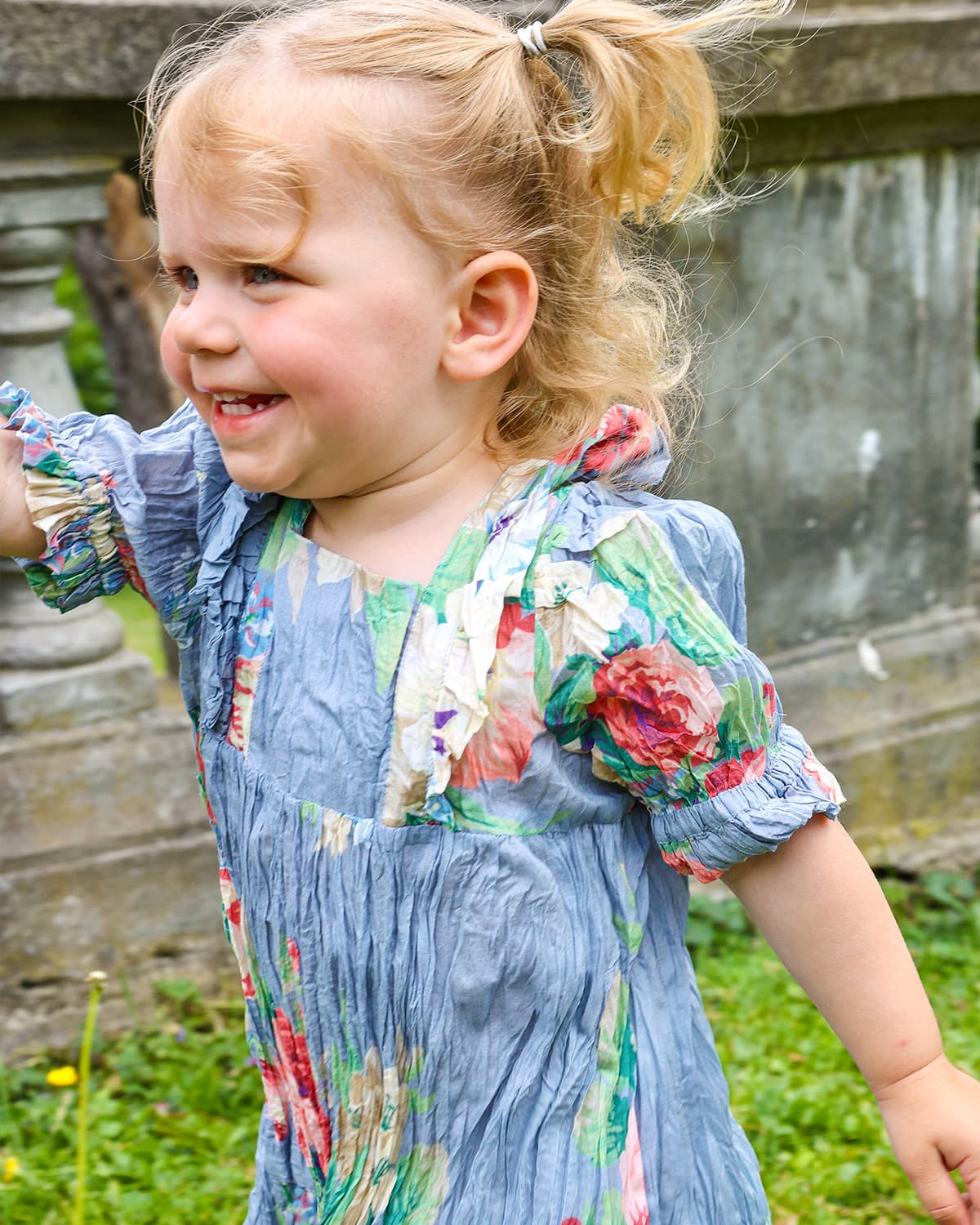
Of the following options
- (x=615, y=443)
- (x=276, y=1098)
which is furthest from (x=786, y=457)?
(x=276, y=1098)

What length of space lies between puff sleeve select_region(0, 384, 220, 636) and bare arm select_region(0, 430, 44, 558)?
16mm

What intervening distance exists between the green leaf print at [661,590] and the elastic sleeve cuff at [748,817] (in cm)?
13

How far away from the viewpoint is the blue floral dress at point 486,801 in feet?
4.68

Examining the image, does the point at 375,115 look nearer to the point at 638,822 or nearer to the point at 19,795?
the point at 638,822

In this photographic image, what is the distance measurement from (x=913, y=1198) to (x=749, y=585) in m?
1.45

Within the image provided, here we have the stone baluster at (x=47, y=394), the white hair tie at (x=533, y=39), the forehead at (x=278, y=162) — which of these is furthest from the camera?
the stone baluster at (x=47, y=394)

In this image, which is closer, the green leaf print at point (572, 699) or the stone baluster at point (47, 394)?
the green leaf print at point (572, 699)

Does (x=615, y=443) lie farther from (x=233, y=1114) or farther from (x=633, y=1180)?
(x=233, y=1114)

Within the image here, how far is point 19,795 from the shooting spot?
2846 mm

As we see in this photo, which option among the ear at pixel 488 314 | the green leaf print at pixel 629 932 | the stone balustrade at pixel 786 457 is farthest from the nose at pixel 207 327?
the stone balustrade at pixel 786 457

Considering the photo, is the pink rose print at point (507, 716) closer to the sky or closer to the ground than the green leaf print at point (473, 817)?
closer to the sky

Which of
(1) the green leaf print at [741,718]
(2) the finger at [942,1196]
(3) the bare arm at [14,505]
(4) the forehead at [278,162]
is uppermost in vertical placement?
(4) the forehead at [278,162]

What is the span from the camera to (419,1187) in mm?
1504

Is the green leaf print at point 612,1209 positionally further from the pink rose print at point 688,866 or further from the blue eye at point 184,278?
the blue eye at point 184,278
